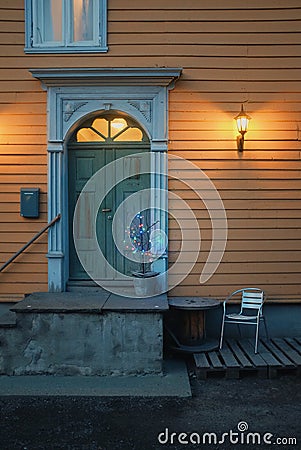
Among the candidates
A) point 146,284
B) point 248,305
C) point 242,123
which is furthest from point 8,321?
point 242,123

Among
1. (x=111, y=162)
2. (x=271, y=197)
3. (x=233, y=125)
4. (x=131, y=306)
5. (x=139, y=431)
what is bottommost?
(x=139, y=431)

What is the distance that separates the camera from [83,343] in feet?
19.1

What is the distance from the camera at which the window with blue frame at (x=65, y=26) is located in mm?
6805

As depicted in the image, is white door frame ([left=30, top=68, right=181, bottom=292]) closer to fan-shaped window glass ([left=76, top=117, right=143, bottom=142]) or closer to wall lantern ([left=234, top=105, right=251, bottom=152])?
fan-shaped window glass ([left=76, top=117, right=143, bottom=142])

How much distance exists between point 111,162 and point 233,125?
1680 millimetres

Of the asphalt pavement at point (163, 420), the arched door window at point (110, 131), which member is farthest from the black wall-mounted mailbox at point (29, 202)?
the asphalt pavement at point (163, 420)

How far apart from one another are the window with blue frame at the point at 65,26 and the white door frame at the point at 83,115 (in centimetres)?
49

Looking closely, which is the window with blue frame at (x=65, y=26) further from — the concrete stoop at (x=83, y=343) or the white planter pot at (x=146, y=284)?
the concrete stoop at (x=83, y=343)

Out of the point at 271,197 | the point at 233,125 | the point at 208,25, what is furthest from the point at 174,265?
the point at 208,25

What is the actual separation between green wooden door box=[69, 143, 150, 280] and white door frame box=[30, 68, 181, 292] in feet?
0.73

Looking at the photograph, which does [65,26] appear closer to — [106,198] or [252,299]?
[106,198]

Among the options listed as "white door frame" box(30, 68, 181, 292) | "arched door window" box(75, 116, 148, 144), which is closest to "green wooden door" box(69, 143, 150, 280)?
"arched door window" box(75, 116, 148, 144)

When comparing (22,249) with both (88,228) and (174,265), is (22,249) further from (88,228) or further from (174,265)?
(174,265)

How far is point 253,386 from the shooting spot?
18.1 feet
